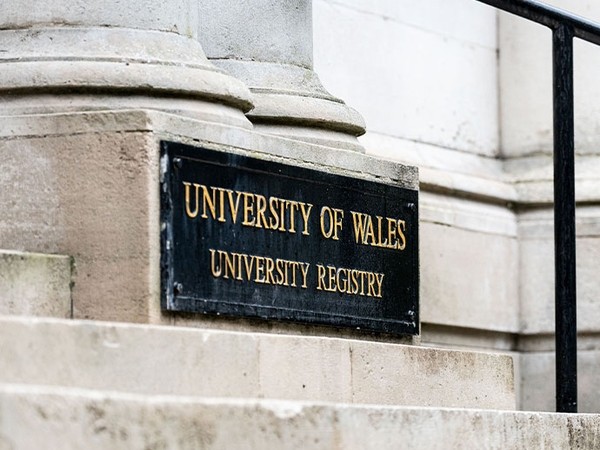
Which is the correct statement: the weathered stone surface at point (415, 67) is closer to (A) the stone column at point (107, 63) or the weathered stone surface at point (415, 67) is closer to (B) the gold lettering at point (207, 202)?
(A) the stone column at point (107, 63)

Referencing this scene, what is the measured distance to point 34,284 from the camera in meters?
5.01

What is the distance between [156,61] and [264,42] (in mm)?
1071

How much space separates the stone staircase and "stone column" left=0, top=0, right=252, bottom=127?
55 cm

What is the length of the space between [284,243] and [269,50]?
43.3 inches

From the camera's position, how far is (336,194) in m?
5.96

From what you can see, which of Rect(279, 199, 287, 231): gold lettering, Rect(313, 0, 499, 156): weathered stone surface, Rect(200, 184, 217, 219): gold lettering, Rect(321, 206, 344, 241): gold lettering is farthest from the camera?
Rect(313, 0, 499, 156): weathered stone surface

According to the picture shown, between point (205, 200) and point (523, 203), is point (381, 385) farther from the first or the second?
point (523, 203)

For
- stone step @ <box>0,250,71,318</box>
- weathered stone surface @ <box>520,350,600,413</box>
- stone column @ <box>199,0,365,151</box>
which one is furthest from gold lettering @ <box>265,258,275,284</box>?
weathered stone surface @ <box>520,350,600,413</box>

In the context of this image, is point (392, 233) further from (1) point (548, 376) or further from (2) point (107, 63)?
(1) point (548, 376)

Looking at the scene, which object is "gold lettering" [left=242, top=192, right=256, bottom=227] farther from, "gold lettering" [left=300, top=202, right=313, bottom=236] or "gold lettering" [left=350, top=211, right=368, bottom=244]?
"gold lettering" [left=350, top=211, right=368, bottom=244]

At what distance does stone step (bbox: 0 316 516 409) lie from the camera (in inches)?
177

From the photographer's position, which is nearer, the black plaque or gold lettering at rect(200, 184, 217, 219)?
the black plaque

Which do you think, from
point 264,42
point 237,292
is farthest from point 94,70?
point 264,42

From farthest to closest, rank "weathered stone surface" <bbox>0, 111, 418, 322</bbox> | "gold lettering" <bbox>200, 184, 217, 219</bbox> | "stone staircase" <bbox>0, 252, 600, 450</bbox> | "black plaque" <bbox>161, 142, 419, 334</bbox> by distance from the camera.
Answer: "gold lettering" <bbox>200, 184, 217, 219</bbox> → "black plaque" <bbox>161, 142, 419, 334</bbox> → "weathered stone surface" <bbox>0, 111, 418, 322</bbox> → "stone staircase" <bbox>0, 252, 600, 450</bbox>
